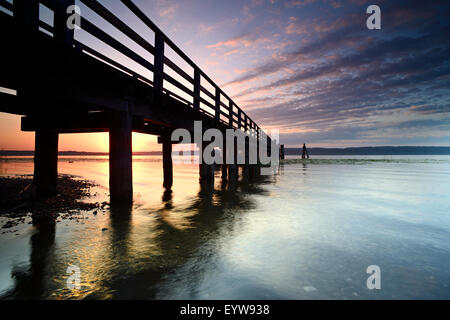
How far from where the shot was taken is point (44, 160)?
21.7 ft

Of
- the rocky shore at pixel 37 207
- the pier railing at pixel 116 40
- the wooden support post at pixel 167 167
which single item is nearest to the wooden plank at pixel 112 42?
the pier railing at pixel 116 40

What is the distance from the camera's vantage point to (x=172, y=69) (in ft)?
21.1

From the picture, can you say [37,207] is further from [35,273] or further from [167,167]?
[167,167]

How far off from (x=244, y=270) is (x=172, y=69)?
18.4 ft

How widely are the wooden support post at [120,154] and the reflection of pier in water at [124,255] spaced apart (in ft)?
2.58

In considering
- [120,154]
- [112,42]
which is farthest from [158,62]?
[120,154]

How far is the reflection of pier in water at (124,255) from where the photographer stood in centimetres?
222

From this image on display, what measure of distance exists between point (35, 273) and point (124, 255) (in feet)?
2.93

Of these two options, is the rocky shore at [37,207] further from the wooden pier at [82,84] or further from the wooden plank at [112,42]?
the wooden plank at [112,42]

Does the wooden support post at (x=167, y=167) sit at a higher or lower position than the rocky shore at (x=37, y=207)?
higher

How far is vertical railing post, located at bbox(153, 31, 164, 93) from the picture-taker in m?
5.66

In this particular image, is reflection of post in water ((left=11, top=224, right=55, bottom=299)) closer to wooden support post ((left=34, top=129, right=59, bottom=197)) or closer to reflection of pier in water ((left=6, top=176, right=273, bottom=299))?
reflection of pier in water ((left=6, top=176, right=273, bottom=299))

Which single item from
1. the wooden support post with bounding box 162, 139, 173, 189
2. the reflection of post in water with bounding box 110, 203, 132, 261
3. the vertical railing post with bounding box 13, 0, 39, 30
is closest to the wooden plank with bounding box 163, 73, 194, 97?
the vertical railing post with bounding box 13, 0, 39, 30
